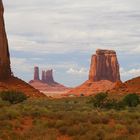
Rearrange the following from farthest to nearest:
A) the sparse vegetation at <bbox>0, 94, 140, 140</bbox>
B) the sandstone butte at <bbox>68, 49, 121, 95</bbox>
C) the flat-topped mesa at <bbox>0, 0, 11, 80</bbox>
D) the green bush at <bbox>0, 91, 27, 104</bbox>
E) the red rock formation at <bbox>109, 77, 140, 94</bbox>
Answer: the sandstone butte at <bbox>68, 49, 121, 95</bbox>
the flat-topped mesa at <bbox>0, 0, 11, 80</bbox>
the red rock formation at <bbox>109, 77, 140, 94</bbox>
the green bush at <bbox>0, 91, 27, 104</bbox>
the sparse vegetation at <bbox>0, 94, 140, 140</bbox>

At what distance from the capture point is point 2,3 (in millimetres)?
74188

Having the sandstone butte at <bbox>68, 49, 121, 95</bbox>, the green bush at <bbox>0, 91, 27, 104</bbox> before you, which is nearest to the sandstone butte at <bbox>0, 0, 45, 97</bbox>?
the green bush at <bbox>0, 91, 27, 104</bbox>

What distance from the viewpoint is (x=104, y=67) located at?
578ft

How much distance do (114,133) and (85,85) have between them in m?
150

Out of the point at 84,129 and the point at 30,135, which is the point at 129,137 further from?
the point at 30,135

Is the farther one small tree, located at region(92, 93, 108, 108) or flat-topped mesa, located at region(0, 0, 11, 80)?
flat-topped mesa, located at region(0, 0, 11, 80)

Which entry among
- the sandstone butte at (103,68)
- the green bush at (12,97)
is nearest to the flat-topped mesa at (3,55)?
the green bush at (12,97)

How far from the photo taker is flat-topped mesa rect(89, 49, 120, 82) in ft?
569

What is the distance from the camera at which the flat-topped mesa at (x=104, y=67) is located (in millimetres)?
173562

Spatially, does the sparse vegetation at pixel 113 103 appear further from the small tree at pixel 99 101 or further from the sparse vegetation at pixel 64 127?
the sparse vegetation at pixel 64 127

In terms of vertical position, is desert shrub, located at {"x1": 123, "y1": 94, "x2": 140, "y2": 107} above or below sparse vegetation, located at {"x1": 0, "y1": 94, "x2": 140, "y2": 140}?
below

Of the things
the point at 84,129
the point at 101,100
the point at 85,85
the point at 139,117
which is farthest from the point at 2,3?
the point at 85,85

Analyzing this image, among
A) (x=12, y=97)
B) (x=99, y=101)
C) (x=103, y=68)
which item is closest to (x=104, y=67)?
(x=103, y=68)

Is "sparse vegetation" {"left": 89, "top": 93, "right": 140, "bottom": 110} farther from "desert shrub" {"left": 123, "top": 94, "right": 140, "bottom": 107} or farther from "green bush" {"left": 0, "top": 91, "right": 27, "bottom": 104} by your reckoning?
"green bush" {"left": 0, "top": 91, "right": 27, "bottom": 104}
